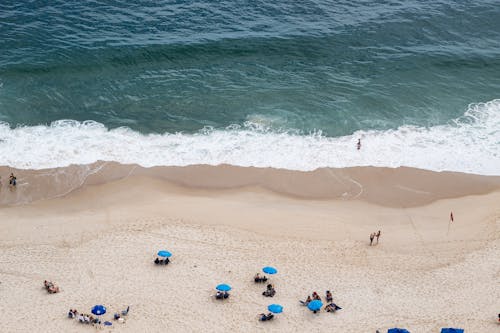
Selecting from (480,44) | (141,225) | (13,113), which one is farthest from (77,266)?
(480,44)

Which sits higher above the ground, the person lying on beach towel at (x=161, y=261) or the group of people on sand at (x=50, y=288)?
the person lying on beach towel at (x=161, y=261)

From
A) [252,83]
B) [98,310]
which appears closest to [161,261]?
[98,310]

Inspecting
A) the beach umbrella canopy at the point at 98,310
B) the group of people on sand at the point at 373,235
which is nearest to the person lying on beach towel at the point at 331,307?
A: the group of people on sand at the point at 373,235

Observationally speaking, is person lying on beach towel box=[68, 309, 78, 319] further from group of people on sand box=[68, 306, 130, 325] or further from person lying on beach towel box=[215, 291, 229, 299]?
person lying on beach towel box=[215, 291, 229, 299]

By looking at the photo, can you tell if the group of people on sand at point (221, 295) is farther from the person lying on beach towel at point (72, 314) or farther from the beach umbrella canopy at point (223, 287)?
the person lying on beach towel at point (72, 314)

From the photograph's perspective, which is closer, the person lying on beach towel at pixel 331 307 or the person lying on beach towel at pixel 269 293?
the person lying on beach towel at pixel 331 307

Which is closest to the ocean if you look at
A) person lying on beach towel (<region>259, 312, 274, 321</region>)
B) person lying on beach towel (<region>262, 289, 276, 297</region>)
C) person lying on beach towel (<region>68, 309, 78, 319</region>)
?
person lying on beach towel (<region>262, 289, 276, 297</region>)

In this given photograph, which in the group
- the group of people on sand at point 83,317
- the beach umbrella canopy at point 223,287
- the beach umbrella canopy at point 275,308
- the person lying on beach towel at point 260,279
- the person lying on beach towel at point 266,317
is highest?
the beach umbrella canopy at point 223,287

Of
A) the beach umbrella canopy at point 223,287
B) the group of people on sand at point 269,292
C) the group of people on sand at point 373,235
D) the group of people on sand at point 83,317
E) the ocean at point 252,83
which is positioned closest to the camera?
the group of people on sand at point 83,317
